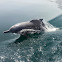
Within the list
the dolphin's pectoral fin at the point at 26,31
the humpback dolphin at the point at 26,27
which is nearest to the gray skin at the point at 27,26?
the humpback dolphin at the point at 26,27

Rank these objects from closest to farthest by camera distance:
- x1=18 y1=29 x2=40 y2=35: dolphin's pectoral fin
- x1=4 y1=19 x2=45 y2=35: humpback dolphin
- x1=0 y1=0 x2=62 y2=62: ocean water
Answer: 1. x1=0 y1=0 x2=62 y2=62: ocean water
2. x1=18 y1=29 x2=40 y2=35: dolphin's pectoral fin
3. x1=4 y1=19 x2=45 y2=35: humpback dolphin

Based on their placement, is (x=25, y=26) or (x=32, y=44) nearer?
(x=32, y=44)

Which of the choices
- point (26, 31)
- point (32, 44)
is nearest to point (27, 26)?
point (26, 31)

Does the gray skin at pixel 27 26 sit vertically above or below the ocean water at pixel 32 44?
above

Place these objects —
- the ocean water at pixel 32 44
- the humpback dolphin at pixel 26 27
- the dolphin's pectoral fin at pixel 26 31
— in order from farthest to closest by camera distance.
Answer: the humpback dolphin at pixel 26 27, the dolphin's pectoral fin at pixel 26 31, the ocean water at pixel 32 44

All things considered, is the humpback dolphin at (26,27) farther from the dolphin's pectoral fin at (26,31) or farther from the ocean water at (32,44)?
Answer: the ocean water at (32,44)

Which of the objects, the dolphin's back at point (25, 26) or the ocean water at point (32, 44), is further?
the dolphin's back at point (25, 26)

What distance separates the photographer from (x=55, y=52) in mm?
11852

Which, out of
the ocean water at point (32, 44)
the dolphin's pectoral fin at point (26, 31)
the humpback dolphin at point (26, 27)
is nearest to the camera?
the ocean water at point (32, 44)

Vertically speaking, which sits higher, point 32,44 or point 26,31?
point 26,31

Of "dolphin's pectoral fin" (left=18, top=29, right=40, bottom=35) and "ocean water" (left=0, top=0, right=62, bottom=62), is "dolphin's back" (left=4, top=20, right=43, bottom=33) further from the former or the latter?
"ocean water" (left=0, top=0, right=62, bottom=62)

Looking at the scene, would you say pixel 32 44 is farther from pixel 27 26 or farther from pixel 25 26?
pixel 27 26

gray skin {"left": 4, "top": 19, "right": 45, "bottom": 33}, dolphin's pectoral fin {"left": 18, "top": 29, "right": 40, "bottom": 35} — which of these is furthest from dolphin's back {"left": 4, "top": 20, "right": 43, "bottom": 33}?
dolphin's pectoral fin {"left": 18, "top": 29, "right": 40, "bottom": 35}

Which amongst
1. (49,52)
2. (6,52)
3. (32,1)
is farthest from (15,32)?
(32,1)
